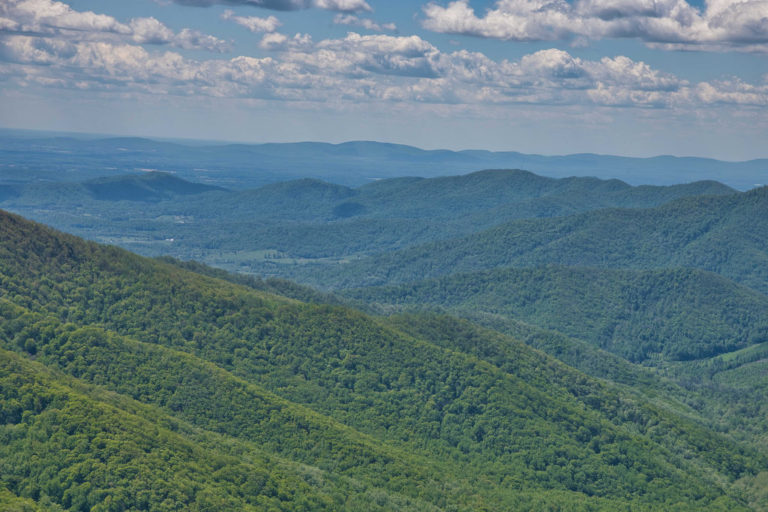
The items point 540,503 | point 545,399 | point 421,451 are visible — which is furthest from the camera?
point 545,399

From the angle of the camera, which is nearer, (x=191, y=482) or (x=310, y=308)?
(x=191, y=482)

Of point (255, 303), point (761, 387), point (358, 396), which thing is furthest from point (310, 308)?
point (761, 387)

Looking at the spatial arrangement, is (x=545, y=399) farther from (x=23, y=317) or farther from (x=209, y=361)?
(x=23, y=317)

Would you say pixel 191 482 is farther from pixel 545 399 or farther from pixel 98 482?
pixel 545 399

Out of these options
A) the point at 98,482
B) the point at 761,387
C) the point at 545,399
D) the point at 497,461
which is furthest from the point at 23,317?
the point at 761,387

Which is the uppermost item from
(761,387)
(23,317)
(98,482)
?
(23,317)

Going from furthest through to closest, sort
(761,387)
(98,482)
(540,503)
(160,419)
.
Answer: (761,387)
(540,503)
(160,419)
(98,482)

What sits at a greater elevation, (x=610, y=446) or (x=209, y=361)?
(x=209, y=361)
